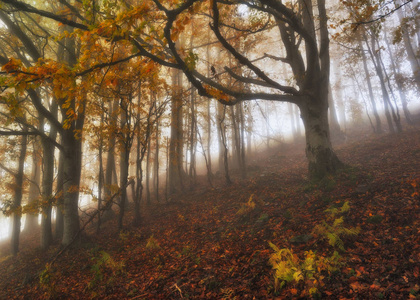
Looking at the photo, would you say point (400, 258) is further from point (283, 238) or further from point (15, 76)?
point (15, 76)

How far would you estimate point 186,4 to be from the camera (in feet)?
14.1

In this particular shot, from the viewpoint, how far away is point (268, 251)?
4.64m

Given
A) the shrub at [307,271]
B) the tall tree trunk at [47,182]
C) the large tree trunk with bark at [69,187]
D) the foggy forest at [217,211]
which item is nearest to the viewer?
the shrub at [307,271]

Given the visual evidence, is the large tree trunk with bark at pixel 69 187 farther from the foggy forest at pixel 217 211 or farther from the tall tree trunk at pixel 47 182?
the tall tree trunk at pixel 47 182

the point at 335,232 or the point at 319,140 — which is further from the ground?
the point at 319,140

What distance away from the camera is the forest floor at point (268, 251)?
3.31m

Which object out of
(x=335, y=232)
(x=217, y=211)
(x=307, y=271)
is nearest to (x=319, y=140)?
(x=335, y=232)

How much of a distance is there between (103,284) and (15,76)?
4665mm

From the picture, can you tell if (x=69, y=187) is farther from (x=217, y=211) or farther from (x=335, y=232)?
(x=335, y=232)

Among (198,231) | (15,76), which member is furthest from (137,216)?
(15,76)

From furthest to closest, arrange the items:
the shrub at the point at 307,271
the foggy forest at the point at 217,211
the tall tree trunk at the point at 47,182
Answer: the tall tree trunk at the point at 47,182, the foggy forest at the point at 217,211, the shrub at the point at 307,271

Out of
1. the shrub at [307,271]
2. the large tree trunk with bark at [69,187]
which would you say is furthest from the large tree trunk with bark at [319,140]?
the large tree trunk with bark at [69,187]

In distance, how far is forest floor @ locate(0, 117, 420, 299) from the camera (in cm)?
331

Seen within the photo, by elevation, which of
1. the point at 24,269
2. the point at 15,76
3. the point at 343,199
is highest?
the point at 15,76
